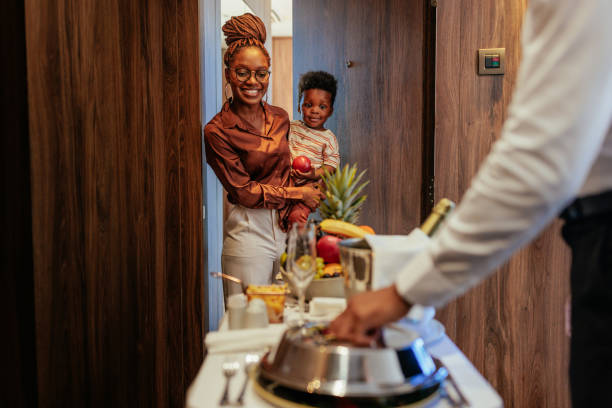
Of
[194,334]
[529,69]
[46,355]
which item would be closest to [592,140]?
[529,69]

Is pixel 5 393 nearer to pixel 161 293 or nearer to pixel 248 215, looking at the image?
pixel 161 293

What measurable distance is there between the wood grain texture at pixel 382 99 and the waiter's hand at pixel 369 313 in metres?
2.30

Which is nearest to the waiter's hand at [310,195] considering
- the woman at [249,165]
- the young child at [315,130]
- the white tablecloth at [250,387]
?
the woman at [249,165]

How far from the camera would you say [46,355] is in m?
1.44

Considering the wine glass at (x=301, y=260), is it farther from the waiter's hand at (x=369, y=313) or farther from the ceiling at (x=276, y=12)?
the ceiling at (x=276, y=12)

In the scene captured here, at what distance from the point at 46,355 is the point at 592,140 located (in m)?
1.46

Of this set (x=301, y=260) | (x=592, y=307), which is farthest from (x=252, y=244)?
(x=592, y=307)

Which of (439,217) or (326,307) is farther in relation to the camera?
(326,307)

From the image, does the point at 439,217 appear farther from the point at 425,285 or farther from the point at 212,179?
the point at 212,179

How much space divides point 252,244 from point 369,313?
184 centimetres

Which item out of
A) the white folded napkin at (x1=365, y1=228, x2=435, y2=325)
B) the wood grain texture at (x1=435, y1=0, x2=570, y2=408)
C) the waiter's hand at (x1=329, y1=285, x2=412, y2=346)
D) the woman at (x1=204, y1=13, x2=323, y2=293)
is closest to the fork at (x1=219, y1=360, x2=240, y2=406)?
the waiter's hand at (x1=329, y1=285, x2=412, y2=346)

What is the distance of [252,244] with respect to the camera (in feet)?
8.36

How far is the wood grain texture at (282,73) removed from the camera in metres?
6.99

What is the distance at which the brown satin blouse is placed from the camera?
2.47 metres
